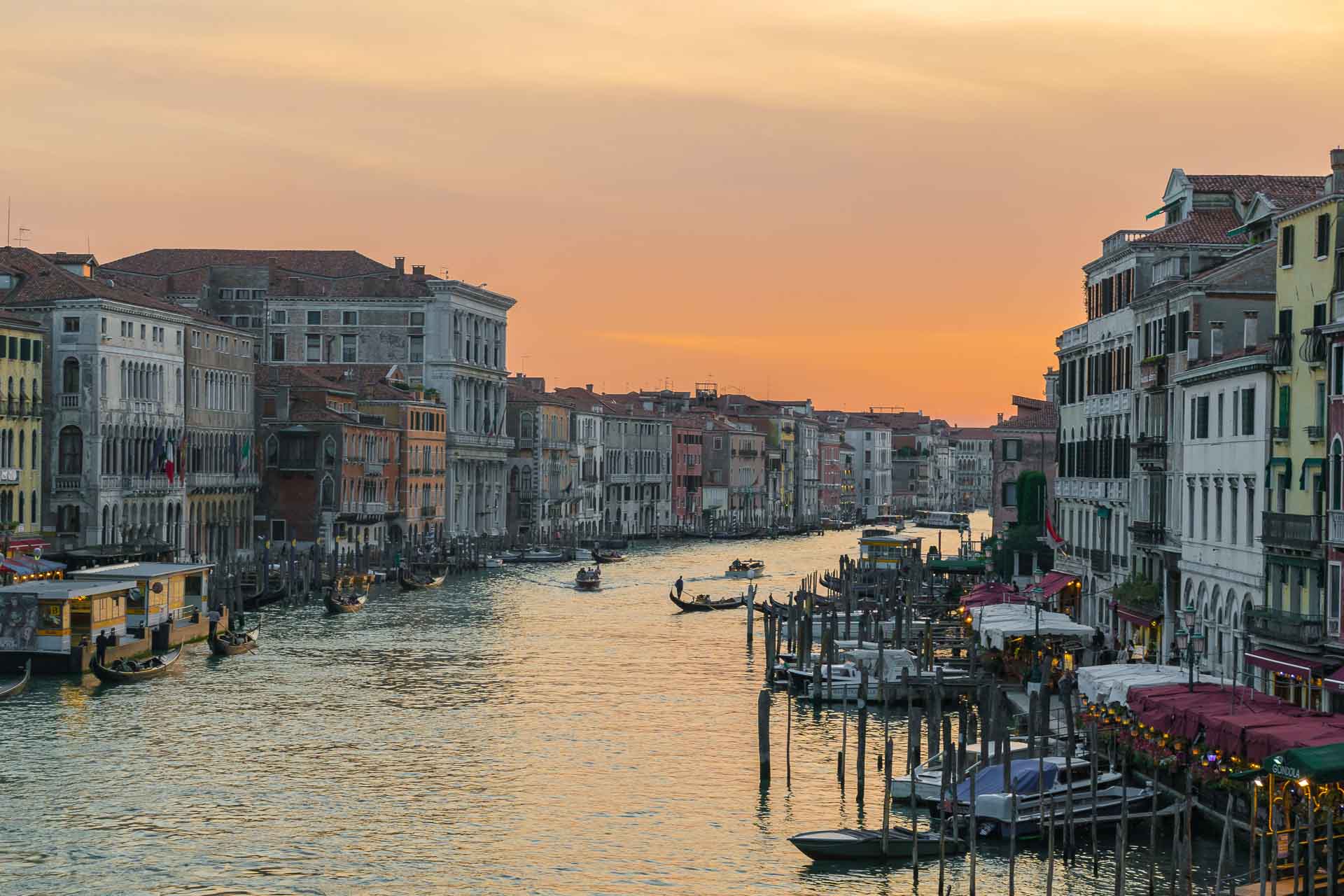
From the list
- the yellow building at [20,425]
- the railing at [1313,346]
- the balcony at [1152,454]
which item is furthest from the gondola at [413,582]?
the railing at [1313,346]

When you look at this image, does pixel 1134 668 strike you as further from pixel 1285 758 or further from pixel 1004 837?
pixel 1285 758

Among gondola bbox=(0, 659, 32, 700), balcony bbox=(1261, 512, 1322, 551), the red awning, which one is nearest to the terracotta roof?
the red awning

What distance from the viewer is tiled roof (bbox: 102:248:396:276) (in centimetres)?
10381

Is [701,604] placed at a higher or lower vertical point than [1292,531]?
lower

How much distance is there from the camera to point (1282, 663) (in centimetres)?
2956

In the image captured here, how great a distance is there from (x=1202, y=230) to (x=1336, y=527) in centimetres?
1482

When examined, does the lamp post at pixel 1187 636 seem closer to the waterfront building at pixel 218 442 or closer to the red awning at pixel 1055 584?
the red awning at pixel 1055 584

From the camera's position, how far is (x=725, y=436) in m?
152

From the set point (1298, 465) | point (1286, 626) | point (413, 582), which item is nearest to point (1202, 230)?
point (1298, 465)

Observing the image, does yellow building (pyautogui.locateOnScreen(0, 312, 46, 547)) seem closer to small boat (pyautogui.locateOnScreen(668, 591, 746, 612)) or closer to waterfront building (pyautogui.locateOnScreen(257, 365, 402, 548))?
waterfront building (pyautogui.locateOnScreen(257, 365, 402, 548))

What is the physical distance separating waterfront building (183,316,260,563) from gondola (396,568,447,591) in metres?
6.93

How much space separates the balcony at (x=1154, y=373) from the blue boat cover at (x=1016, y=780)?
14.1 meters

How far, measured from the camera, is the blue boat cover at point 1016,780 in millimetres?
27406

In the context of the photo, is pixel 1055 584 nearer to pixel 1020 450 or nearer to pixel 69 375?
pixel 1020 450
